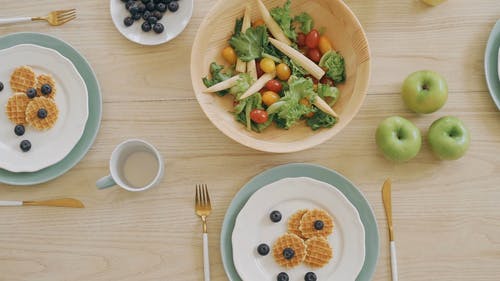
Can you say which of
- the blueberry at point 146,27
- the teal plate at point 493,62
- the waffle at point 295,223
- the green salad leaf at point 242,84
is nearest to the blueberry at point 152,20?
the blueberry at point 146,27

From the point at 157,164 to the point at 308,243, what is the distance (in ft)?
1.33

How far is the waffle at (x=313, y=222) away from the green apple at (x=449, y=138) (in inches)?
12.4

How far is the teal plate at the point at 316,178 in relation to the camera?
3.85ft

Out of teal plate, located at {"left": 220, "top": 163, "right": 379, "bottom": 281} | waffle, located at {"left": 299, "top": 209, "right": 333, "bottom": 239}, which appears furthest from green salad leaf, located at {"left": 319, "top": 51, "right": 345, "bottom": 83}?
waffle, located at {"left": 299, "top": 209, "right": 333, "bottom": 239}

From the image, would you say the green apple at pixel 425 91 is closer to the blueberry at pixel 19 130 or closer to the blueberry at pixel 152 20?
the blueberry at pixel 152 20

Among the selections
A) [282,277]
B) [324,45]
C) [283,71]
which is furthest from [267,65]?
[282,277]

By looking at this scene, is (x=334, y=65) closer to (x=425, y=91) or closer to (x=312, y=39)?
(x=312, y=39)

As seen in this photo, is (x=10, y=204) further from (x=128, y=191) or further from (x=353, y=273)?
(x=353, y=273)

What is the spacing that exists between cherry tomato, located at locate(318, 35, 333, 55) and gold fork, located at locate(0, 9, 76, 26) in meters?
0.64

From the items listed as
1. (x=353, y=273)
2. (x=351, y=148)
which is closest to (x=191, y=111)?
(x=351, y=148)

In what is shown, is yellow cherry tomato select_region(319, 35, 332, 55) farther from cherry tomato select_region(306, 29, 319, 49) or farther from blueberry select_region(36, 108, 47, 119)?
blueberry select_region(36, 108, 47, 119)

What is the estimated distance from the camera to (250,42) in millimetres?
1182

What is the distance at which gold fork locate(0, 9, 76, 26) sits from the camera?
1.26 metres

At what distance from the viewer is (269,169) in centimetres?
119
